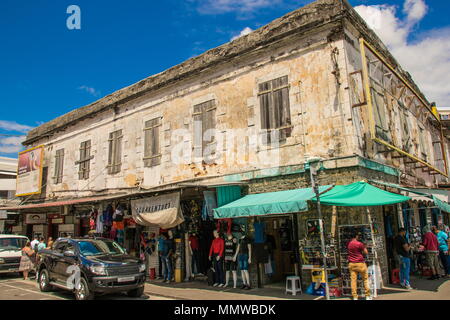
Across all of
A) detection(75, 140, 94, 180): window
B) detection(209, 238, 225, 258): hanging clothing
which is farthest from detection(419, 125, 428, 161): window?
detection(75, 140, 94, 180): window

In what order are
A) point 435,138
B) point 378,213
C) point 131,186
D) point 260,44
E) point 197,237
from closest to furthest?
point 378,213 < point 260,44 < point 197,237 < point 131,186 < point 435,138

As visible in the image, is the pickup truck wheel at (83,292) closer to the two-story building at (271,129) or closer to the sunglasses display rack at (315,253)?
the two-story building at (271,129)

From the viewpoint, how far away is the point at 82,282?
9.26 m

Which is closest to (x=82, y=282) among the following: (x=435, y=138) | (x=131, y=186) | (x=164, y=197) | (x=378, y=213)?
(x=164, y=197)

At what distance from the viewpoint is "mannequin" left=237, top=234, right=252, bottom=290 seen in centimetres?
1073

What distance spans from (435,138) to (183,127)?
1470 centimetres

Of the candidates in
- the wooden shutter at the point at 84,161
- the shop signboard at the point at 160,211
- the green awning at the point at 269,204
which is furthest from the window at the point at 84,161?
the green awning at the point at 269,204

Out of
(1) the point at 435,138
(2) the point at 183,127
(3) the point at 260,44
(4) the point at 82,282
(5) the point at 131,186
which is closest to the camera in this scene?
(4) the point at 82,282

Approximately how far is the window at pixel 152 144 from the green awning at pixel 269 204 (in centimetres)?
534

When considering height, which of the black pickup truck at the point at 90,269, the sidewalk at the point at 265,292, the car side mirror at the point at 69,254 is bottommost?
the sidewalk at the point at 265,292

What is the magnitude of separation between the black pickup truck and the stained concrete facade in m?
4.17

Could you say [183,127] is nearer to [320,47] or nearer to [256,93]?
[256,93]

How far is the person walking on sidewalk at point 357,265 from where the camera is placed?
8484mm

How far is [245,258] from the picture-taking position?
1072 centimetres
